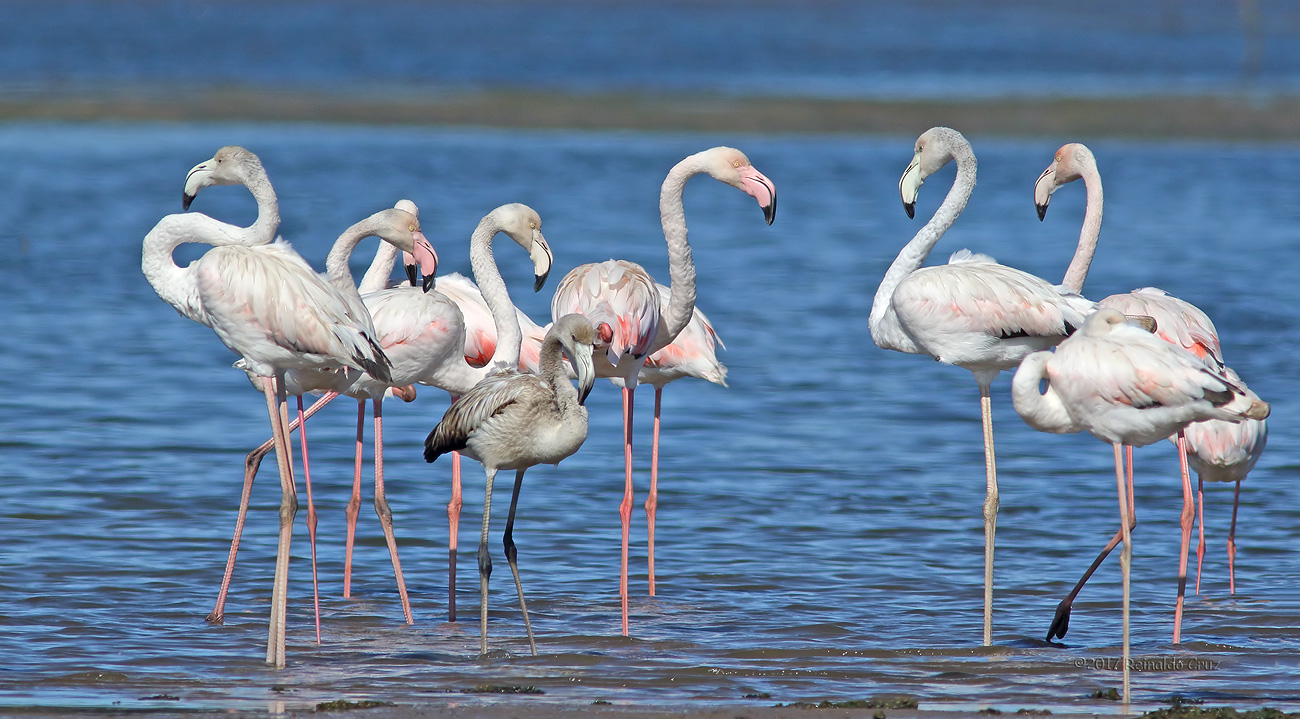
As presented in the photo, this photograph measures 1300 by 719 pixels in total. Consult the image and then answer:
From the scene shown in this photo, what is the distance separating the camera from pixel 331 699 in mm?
5086

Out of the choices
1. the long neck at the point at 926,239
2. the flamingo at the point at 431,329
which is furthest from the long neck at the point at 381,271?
the long neck at the point at 926,239

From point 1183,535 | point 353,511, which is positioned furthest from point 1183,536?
point 353,511

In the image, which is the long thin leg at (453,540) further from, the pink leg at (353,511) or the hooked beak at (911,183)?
the hooked beak at (911,183)

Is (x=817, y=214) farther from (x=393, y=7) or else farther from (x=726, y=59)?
(x=393, y=7)

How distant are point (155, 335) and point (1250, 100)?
20049mm

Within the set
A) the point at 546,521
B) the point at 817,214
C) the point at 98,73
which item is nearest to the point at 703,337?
the point at 546,521

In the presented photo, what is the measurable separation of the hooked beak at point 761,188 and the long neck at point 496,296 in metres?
0.98

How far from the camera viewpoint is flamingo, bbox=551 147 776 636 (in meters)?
6.17

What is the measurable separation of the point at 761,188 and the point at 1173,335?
1630 mm

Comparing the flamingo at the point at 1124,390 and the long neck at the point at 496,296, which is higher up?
the long neck at the point at 496,296

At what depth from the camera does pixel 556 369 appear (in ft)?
18.4

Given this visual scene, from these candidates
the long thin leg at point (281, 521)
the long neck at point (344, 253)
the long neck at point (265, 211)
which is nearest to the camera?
the long thin leg at point (281, 521)

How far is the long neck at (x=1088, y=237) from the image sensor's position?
6371mm

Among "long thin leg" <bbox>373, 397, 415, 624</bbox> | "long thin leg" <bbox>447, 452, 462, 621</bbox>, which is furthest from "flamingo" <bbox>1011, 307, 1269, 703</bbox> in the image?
"long thin leg" <bbox>373, 397, 415, 624</bbox>
